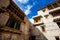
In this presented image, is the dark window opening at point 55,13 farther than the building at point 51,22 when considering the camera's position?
Yes

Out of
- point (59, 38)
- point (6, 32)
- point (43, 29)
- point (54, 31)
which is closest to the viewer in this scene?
point (6, 32)

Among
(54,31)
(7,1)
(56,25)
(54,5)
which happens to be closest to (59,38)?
(54,31)

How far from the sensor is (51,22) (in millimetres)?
12828

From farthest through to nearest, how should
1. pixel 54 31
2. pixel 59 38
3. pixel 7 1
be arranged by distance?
pixel 54 31 → pixel 59 38 → pixel 7 1

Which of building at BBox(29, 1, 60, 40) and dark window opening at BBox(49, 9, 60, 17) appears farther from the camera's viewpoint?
dark window opening at BBox(49, 9, 60, 17)

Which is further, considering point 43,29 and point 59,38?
point 43,29

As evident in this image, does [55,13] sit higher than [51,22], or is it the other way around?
[55,13]

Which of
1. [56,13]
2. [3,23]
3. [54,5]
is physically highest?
[54,5]

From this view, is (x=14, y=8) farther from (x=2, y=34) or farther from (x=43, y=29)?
(x=43, y=29)

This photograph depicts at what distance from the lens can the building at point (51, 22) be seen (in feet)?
38.2

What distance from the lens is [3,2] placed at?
21.9 feet

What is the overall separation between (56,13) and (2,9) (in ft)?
33.5

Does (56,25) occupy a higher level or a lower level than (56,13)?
lower

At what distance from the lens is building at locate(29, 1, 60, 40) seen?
38.2 ft
